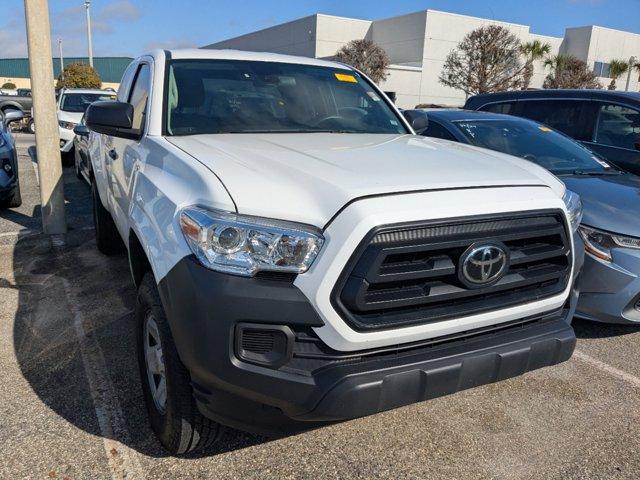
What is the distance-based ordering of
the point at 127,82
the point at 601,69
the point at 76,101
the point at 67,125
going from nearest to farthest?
1. the point at 127,82
2. the point at 67,125
3. the point at 76,101
4. the point at 601,69

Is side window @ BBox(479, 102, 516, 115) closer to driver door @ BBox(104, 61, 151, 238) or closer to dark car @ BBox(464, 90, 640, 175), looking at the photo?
dark car @ BBox(464, 90, 640, 175)

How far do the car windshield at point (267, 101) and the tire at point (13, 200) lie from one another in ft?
16.6

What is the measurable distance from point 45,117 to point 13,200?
2048 millimetres

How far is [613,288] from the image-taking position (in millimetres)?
3664

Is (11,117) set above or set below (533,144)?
below

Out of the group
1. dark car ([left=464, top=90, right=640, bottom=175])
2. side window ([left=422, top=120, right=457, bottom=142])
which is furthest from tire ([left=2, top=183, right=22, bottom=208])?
dark car ([left=464, top=90, right=640, bottom=175])

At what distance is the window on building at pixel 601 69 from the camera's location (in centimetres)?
4641

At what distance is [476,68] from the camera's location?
33.4m

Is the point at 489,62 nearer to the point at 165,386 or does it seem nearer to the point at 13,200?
the point at 13,200

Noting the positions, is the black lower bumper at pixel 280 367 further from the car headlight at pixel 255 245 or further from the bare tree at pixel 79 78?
the bare tree at pixel 79 78

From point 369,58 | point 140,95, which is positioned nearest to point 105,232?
point 140,95

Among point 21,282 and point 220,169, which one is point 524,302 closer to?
point 220,169

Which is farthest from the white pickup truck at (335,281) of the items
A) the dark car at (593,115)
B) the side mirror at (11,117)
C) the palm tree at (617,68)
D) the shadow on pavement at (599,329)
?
the palm tree at (617,68)

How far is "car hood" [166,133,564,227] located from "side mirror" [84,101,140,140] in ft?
0.99
